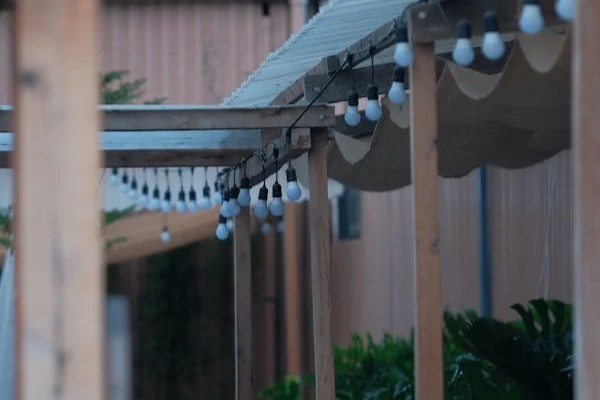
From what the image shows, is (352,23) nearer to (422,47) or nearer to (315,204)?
(315,204)

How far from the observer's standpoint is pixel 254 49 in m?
11.8

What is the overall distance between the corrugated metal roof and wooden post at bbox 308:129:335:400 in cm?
45

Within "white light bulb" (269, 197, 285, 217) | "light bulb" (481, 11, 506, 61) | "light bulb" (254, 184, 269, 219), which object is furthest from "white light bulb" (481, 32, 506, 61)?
"light bulb" (254, 184, 269, 219)

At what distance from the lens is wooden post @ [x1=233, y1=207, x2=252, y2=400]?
699cm

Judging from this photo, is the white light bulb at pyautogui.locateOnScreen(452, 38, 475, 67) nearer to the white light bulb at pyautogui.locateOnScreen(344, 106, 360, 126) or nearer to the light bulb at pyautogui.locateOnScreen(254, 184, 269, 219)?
the white light bulb at pyautogui.locateOnScreen(344, 106, 360, 126)

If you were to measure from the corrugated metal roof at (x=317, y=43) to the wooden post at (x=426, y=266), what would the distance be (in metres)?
1.18

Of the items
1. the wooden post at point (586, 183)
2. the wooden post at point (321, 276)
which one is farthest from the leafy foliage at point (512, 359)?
the wooden post at point (586, 183)

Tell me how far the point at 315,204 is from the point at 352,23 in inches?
33.7

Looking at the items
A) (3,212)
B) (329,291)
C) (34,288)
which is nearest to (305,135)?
(329,291)

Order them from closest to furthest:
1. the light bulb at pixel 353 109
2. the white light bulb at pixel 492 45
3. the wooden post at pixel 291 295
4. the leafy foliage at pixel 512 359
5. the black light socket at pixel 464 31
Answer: the white light bulb at pixel 492 45 → the black light socket at pixel 464 31 → the light bulb at pixel 353 109 → the leafy foliage at pixel 512 359 → the wooden post at pixel 291 295

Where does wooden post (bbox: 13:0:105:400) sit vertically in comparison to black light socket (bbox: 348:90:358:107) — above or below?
below

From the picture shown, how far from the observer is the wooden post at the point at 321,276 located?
16.8 feet

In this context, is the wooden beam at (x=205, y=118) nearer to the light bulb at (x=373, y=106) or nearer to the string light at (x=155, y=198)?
the light bulb at (x=373, y=106)

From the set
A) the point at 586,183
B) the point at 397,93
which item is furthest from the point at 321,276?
the point at 586,183
